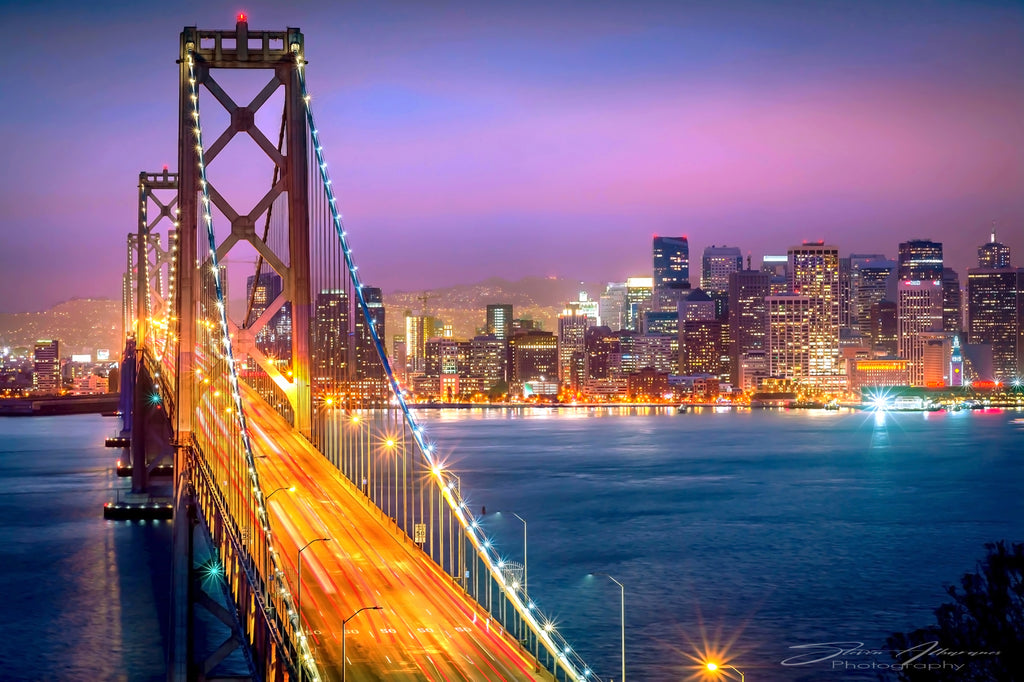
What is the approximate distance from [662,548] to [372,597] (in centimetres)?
2656

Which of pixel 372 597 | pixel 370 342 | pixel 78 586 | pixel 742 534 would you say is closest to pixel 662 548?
pixel 742 534

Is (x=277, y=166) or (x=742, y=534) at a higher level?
(x=277, y=166)

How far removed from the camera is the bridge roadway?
711 inches

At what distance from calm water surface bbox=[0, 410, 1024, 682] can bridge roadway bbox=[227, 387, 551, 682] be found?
4.85 meters

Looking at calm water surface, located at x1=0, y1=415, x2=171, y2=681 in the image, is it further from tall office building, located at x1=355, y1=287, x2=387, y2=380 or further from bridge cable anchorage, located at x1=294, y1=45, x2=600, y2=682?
tall office building, located at x1=355, y1=287, x2=387, y2=380

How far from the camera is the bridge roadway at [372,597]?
59.2 ft

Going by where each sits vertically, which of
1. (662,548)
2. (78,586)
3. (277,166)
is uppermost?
(277,166)

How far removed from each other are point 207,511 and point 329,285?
13305 mm

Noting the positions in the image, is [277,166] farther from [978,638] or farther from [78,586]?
[978,638]

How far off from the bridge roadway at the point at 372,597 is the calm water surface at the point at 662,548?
191 inches

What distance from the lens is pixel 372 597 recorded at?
20.3 metres

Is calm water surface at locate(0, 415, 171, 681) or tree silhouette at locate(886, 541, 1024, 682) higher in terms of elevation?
tree silhouette at locate(886, 541, 1024, 682)

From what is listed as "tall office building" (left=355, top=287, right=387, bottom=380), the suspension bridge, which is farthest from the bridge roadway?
"tall office building" (left=355, top=287, right=387, bottom=380)

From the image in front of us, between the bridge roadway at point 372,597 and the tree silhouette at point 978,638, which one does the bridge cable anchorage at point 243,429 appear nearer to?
the bridge roadway at point 372,597
